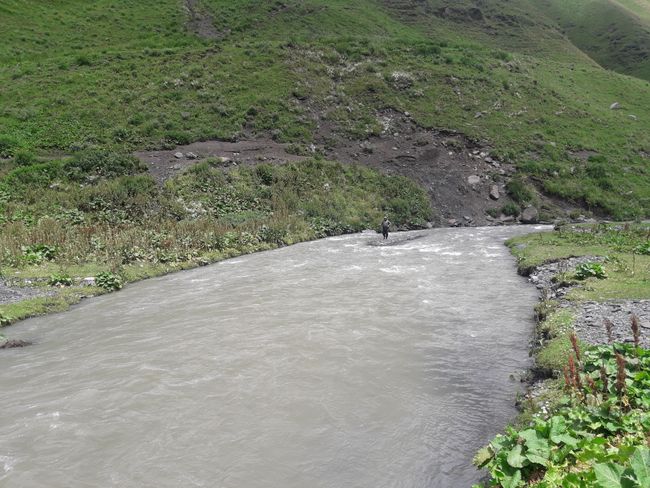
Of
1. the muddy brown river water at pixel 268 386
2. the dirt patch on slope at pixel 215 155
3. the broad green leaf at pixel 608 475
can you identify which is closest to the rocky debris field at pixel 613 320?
the muddy brown river water at pixel 268 386

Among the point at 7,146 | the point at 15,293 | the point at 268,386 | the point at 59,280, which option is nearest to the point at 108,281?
the point at 59,280

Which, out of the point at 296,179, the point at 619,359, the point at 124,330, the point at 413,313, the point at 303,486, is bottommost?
the point at 296,179

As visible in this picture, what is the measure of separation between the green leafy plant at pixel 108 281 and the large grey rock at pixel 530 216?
3337 cm

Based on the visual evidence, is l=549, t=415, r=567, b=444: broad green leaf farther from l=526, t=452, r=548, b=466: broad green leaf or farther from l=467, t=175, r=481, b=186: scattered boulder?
l=467, t=175, r=481, b=186: scattered boulder

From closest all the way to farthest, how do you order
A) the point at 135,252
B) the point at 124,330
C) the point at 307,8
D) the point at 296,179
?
the point at 124,330, the point at 135,252, the point at 296,179, the point at 307,8

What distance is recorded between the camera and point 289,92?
182 ft

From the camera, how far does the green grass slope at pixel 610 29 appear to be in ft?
398

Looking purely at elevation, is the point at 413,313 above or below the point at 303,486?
below

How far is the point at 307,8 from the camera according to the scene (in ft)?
289

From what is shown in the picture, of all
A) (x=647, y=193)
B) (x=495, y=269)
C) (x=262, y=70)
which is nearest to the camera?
(x=495, y=269)

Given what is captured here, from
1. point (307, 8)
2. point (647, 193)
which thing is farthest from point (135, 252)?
point (307, 8)

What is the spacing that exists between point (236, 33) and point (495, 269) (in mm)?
70009

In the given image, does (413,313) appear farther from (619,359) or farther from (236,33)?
(236,33)

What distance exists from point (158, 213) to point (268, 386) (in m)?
24.4
